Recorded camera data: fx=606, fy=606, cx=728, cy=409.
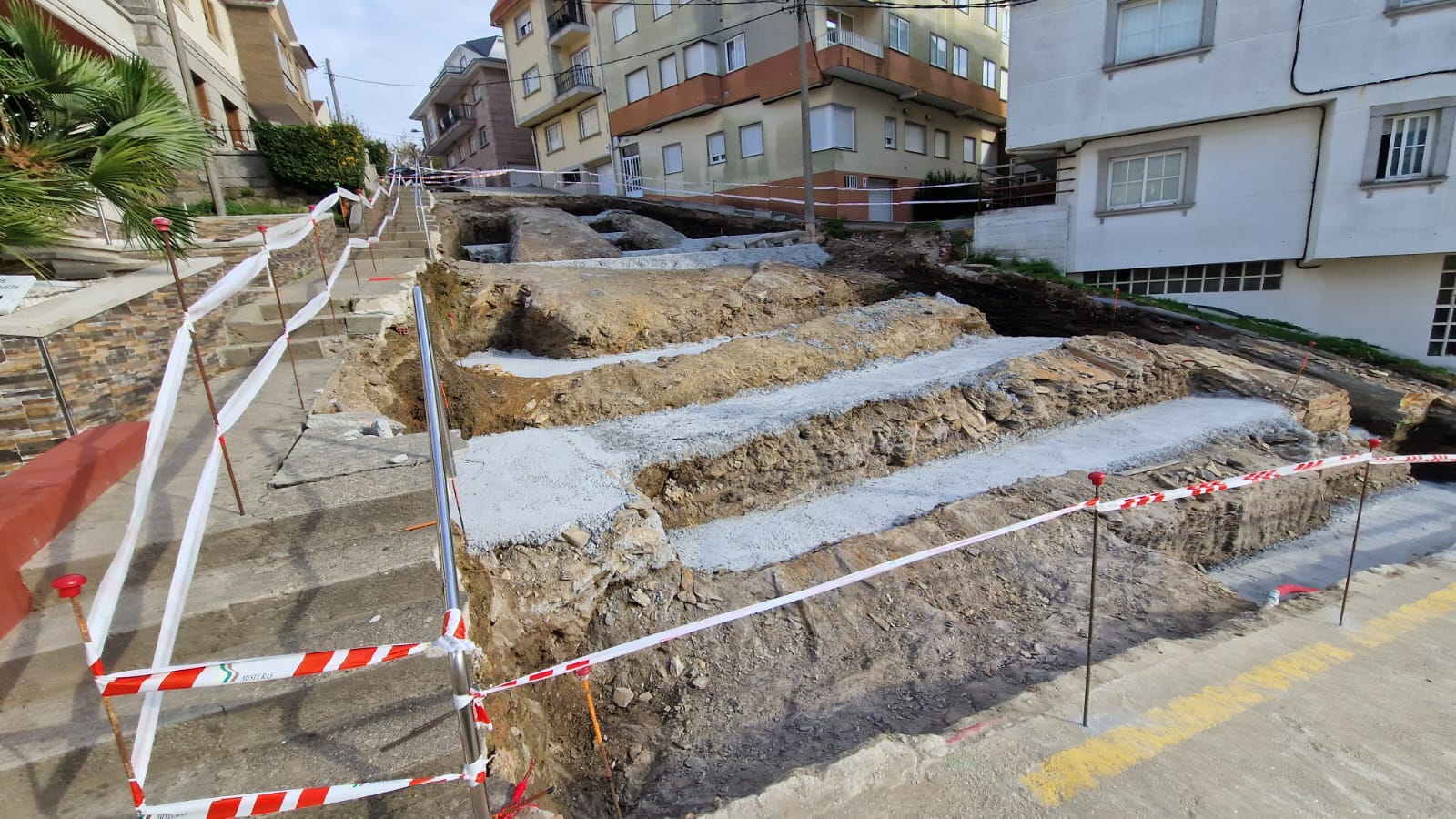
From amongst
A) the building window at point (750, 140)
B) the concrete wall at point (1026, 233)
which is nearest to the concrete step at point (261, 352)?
the concrete wall at point (1026, 233)

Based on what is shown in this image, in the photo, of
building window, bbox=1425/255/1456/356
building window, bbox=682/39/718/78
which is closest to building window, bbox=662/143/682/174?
building window, bbox=682/39/718/78

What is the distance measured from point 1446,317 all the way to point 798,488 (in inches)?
516

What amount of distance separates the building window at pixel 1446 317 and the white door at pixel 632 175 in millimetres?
21447

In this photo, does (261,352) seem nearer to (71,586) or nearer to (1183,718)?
(71,586)

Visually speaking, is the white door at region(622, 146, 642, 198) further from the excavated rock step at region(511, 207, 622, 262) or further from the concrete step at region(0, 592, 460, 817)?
the concrete step at region(0, 592, 460, 817)

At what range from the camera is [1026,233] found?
1396 centimetres

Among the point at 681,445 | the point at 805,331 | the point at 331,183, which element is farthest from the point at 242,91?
the point at 681,445

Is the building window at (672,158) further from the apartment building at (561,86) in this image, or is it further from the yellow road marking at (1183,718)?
the yellow road marking at (1183,718)

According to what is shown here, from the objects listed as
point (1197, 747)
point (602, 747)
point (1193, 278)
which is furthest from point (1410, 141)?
point (602, 747)

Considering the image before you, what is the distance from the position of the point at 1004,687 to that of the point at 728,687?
1.76 metres

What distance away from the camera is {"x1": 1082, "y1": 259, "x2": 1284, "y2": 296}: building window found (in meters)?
12.1

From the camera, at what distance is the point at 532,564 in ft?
13.5

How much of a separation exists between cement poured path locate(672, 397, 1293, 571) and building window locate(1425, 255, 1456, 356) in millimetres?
5899

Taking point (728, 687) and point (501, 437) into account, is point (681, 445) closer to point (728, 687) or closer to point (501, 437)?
point (501, 437)
